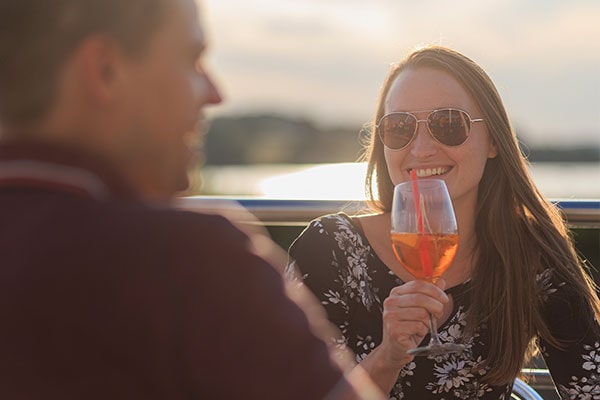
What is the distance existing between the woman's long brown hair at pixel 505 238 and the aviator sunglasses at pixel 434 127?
0.12 m

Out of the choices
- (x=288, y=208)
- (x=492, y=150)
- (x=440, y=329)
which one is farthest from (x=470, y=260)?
(x=288, y=208)

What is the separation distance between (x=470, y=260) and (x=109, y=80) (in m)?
2.23

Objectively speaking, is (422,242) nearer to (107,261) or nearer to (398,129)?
(398,129)

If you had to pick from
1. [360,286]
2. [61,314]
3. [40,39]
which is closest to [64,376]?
[61,314]

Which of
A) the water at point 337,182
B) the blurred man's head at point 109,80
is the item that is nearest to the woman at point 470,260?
the water at point 337,182

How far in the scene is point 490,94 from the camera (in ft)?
9.87

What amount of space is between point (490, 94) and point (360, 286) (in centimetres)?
79

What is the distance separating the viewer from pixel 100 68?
98cm

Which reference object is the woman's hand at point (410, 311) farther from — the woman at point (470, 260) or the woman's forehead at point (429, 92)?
the woman's forehead at point (429, 92)

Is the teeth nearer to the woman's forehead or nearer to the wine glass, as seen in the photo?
the woman's forehead

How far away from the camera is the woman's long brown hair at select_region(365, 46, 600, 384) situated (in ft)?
9.32

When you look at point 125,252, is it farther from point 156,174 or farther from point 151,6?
point 151,6

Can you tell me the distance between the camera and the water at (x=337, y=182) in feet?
11.3

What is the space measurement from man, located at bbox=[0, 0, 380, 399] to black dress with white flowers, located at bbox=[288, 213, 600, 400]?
190 cm
